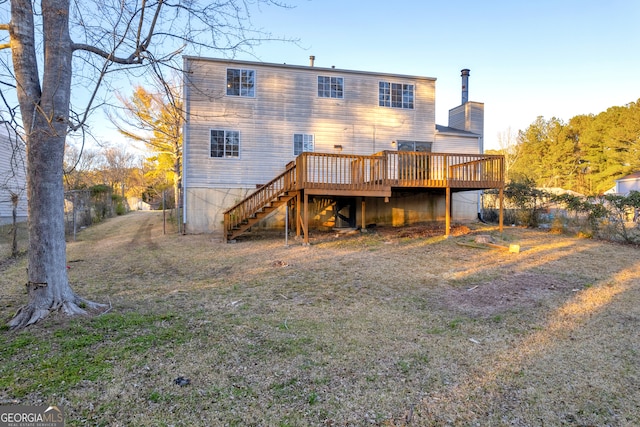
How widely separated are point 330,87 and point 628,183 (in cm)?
2794

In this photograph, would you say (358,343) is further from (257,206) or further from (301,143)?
(301,143)

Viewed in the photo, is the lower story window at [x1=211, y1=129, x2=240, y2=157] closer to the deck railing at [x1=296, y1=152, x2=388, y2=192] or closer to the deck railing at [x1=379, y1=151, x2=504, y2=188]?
the deck railing at [x1=296, y1=152, x2=388, y2=192]

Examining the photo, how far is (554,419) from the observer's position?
244 centimetres

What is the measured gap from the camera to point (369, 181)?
1123 cm

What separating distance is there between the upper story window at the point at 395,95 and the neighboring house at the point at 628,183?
21.8 meters

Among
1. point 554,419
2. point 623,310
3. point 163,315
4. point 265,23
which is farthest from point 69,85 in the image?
point 623,310

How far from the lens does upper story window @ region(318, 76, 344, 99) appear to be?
1380 cm

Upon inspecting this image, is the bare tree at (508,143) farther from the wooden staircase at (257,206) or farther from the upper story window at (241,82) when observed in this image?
the wooden staircase at (257,206)

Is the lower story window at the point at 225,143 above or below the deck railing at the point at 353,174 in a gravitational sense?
above

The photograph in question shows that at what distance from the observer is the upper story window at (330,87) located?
13.8 m

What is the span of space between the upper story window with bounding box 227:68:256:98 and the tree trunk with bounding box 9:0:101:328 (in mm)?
9154

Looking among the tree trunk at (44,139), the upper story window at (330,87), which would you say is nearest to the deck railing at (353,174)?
the upper story window at (330,87)

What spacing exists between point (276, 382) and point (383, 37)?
40.5 feet

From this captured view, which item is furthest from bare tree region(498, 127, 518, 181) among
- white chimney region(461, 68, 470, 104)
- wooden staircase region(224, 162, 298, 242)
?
wooden staircase region(224, 162, 298, 242)
